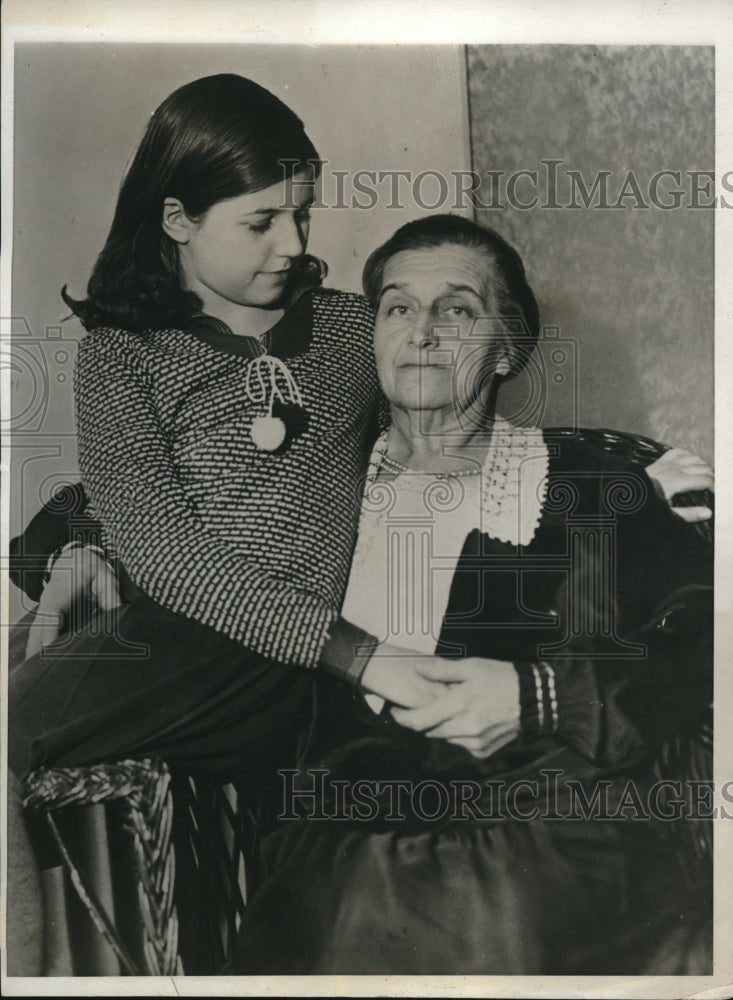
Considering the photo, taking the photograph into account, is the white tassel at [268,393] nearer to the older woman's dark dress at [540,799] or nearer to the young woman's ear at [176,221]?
the young woman's ear at [176,221]

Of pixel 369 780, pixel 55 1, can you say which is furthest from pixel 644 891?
pixel 55 1

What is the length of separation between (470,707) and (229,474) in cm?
61

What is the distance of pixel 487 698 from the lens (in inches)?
65.0

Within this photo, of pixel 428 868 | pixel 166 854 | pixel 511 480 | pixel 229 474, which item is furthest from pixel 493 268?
pixel 166 854

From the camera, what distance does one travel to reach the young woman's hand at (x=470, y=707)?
1651mm

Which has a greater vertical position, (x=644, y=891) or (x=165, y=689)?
(x=165, y=689)

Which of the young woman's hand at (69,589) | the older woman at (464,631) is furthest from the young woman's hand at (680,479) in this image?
the young woman's hand at (69,589)

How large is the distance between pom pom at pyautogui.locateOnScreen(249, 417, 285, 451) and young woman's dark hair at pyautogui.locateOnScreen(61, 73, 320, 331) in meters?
0.25

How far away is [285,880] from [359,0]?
1.66 meters

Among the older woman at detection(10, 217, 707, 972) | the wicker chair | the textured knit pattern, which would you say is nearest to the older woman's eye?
the older woman at detection(10, 217, 707, 972)

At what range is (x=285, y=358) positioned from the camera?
5.57ft

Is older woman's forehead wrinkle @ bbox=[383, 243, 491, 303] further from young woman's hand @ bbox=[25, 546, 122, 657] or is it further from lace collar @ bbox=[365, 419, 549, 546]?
young woman's hand @ bbox=[25, 546, 122, 657]

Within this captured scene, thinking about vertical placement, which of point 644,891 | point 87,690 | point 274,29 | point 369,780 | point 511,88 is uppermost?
point 274,29

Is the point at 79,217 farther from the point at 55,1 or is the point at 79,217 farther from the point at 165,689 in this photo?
the point at 165,689
